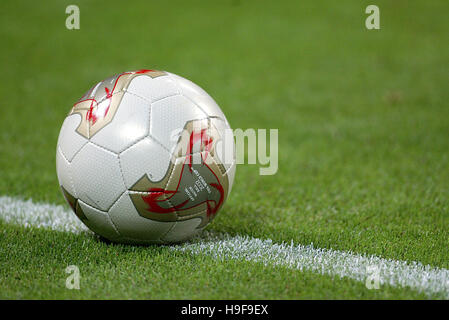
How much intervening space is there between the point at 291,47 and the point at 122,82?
24.3 ft

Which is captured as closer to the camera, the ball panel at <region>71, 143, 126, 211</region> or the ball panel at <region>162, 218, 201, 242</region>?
the ball panel at <region>71, 143, 126, 211</region>

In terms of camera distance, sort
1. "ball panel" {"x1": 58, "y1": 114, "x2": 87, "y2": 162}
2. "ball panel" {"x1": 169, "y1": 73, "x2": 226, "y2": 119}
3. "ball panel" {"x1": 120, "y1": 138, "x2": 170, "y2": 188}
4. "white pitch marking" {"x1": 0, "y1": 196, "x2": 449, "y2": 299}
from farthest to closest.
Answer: "ball panel" {"x1": 169, "y1": 73, "x2": 226, "y2": 119} → "ball panel" {"x1": 58, "y1": 114, "x2": 87, "y2": 162} → "ball panel" {"x1": 120, "y1": 138, "x2": 170, "y2": 188} → "white pitch marking" {"x1": 0, "y1": 196, "x2": 449, "y2": 299}

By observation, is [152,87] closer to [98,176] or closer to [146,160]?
[146,160]

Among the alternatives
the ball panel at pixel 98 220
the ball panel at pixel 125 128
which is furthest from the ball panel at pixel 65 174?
the ball panel at pixel 125 128

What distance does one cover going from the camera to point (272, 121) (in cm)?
731

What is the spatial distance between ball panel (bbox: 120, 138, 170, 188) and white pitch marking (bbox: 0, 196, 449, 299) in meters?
0.59

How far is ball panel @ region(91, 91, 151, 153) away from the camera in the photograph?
3.21m

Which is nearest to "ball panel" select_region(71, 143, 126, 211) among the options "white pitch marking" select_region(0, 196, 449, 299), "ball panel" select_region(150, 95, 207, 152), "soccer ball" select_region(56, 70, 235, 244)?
"soccer ball" select_region(56, 70, 235, 244)

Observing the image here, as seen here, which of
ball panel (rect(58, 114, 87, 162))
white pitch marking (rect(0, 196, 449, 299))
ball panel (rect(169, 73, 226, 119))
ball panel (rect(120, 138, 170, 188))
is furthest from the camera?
ball panel (rect(169, 73, 226, 119))

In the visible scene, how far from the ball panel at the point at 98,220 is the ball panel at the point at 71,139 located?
33 centimetres

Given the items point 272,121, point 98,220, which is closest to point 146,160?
point 98,220

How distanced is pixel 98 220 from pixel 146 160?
545 millimetres

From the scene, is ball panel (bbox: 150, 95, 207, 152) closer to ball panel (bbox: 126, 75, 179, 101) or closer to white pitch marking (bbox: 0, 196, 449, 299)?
ball panel (bbox: 126, 75, 179, 101)

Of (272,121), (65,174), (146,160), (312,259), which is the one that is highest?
(146,160)
